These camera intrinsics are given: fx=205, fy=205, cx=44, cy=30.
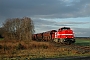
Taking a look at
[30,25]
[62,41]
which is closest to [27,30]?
[30,25]

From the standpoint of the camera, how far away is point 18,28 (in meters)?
78.4

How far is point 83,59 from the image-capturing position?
701 inches

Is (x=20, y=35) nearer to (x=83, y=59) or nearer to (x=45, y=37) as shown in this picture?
(x=45, y=37)

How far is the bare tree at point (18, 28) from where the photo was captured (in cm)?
7231

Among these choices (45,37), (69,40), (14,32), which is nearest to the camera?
(69,40)

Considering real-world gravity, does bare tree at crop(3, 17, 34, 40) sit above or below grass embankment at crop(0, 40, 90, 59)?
above

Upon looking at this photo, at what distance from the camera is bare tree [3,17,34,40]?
72312 millimetres

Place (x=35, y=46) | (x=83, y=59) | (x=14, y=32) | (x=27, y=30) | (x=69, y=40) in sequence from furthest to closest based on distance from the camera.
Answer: (x=14, y=32)
(x=27, y=30)
(x=69, y=40)
(x=35, y=46)
(x=83, y=59)

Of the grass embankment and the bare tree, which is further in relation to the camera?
the bare tree

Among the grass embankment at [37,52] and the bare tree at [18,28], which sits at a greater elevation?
the bare tree at [18,28]

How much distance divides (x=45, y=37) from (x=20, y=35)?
10678 millimetres

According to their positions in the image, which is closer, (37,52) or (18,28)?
(37,52)

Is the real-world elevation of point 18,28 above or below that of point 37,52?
above

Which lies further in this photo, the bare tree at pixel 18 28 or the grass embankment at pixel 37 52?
the bare tree at pixel 18 28
